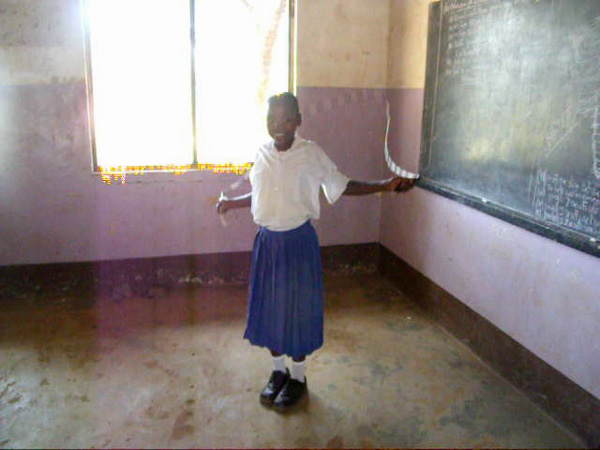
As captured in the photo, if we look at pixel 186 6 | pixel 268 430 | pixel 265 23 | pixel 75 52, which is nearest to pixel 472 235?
pixel 268 430

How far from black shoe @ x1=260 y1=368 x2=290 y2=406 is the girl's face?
1210mm

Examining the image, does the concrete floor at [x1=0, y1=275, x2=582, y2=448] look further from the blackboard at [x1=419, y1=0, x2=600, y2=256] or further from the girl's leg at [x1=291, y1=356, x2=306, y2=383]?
the blackboard at [x1=419, y1=0, x2=600, y2=256]

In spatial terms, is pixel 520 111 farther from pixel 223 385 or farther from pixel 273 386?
pixel 223 385

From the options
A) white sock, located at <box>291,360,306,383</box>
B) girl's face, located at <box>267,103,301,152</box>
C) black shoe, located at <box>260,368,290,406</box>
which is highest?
girl's face, located at <box>267,103,301,152</box>

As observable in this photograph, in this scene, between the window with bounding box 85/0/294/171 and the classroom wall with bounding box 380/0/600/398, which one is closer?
the classroom wall with bounding box 380/0/600/398

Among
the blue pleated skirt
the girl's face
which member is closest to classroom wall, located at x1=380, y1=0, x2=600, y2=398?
the blue pleated skirt

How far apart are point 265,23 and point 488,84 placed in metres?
1.86

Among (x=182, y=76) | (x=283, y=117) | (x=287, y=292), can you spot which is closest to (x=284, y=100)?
(x=283, y=117)

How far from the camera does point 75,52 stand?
368 cm

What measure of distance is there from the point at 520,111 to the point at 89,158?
2884 millimetres

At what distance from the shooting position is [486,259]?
307 cm

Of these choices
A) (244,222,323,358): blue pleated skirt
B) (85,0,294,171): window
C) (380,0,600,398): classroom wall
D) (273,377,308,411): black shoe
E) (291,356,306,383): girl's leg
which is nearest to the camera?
(380,0,600,398): classroom wall

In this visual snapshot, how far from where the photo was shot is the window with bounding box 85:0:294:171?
3795mm

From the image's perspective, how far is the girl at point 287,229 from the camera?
2436 millimetres
